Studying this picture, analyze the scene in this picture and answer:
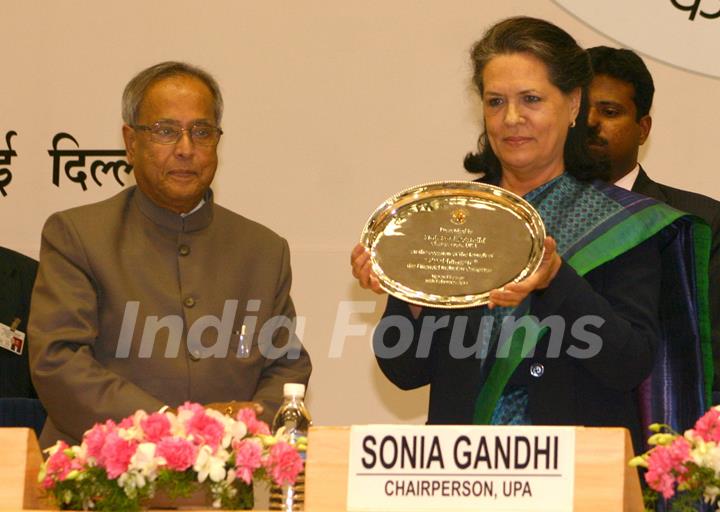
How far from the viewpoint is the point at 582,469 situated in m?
2.34

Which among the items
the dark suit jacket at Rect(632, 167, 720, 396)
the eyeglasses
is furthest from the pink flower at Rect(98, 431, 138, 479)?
the dark suit jacket at Rect(632, 167, 720, 396)

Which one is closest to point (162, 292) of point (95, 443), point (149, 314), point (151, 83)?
point (149, 314)

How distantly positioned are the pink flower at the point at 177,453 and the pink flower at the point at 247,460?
9cm

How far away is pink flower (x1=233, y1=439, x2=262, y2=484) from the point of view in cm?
258

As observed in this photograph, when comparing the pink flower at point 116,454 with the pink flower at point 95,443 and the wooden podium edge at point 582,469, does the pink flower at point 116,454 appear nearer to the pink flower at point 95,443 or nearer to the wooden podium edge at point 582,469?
the pink flower at point 95,443

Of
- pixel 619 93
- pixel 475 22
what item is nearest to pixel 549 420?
pixel 619 93

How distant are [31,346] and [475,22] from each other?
2672 millimetres

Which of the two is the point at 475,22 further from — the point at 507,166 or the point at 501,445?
the point at 501,445

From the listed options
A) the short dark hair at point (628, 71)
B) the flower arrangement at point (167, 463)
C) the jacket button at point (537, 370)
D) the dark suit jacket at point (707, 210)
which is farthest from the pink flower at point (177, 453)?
the short dark hair at point (628, 71)

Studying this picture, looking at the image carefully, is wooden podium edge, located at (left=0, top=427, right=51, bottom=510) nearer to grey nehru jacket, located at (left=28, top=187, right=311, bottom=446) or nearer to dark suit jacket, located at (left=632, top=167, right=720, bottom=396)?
grey nehru jacket, located at (left=28, top=187, right=311, bottom=446)

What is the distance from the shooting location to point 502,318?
3250 millimetres

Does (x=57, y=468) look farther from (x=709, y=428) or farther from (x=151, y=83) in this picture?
(x=151, y=83)

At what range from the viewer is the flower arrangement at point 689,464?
7.96 ft

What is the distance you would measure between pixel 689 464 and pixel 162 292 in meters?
1.69
